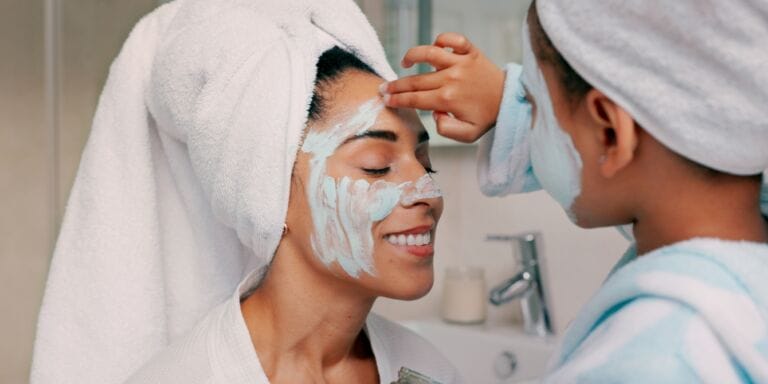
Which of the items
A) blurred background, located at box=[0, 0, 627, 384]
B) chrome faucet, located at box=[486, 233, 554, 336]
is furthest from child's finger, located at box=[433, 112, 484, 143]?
chrome faucet, located at box=[486, 233, 554, 336]

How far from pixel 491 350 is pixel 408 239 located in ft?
2.93

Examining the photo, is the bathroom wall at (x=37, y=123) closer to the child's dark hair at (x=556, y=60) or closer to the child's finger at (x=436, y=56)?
the child's finger at (x=436, y=56)

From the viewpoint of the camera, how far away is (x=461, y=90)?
967 millimetres

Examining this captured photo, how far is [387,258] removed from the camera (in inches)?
43.3

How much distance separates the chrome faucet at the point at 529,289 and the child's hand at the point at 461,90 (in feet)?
3.05

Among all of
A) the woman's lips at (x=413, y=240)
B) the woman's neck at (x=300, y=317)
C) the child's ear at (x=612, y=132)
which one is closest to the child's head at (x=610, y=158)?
the child's ear at (x=612, y=132)

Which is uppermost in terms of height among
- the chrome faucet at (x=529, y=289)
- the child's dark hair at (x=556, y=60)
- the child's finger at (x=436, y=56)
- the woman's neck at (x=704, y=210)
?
the child's dark hair at (x=556, y=60)

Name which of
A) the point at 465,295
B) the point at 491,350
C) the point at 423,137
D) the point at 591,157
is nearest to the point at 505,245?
the point at 465,295

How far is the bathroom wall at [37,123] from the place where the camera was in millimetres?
1479

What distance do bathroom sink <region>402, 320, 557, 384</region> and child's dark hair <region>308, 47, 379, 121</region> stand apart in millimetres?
876

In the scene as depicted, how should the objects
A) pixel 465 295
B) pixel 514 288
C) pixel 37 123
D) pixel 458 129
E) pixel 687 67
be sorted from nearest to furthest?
1. pixel 687 67
2. pixel 458 129
3. pixel 37 123
4. pixel 514 288
5. pixel 465 295

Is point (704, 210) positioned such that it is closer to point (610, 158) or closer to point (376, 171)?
point (610, 158)

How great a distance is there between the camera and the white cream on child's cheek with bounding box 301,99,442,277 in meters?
1.10

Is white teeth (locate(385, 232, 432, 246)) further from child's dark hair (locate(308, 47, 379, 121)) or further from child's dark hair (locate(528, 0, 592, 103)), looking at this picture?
child's dark hair (locate(528, 0, 592, 103))
